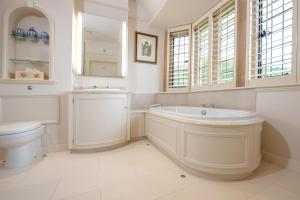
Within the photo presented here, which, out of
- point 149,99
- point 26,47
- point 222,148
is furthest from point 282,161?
point 26,47

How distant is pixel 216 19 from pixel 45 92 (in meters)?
2.98

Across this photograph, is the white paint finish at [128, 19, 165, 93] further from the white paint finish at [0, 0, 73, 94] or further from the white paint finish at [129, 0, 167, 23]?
the white paint finish at [0, 0, 73, 94]

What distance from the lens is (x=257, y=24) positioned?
77.4 inches

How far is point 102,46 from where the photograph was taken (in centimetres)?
268

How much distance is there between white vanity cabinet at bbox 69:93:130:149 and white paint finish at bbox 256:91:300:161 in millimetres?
1999

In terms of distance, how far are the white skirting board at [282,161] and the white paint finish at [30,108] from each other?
2936 millimetres

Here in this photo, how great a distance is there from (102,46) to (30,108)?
1.50 m

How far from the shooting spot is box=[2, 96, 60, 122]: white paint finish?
6.53ft

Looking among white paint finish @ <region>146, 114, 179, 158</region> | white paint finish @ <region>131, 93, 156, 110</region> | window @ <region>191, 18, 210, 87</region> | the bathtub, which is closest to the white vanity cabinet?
white paint finish @ <region>146, 114, 179, 158</region>

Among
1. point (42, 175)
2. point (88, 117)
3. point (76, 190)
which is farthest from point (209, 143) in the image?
point (42, 175)

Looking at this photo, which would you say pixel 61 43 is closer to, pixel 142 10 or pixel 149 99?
pixel 142 10

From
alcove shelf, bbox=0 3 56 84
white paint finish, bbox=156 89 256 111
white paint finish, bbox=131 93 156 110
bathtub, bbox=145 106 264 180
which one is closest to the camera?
bathtub, bbox=145 106 264 180

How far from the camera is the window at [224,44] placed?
2271 millimetres

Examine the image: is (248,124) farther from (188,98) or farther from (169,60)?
(169,60)
